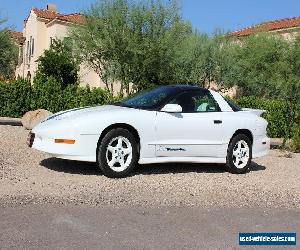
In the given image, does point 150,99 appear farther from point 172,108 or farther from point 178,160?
point 178,160

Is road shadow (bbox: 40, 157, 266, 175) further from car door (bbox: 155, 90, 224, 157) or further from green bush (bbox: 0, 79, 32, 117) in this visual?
green bush (bbox: 0, 79, 32, 117)

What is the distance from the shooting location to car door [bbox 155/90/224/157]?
7.90 metres

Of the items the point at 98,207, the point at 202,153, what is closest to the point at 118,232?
the point at 98,207

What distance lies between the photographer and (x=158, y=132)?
783cm

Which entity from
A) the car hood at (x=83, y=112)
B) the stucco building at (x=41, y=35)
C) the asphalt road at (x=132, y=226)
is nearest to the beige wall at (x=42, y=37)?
the stucco building at (x=41, y=35)

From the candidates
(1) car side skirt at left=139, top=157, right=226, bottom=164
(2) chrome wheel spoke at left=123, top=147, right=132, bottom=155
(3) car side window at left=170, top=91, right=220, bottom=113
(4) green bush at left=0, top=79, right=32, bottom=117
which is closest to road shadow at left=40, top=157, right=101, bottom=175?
(2) chrome wheel spoke at left=123, top=147, right=132, bottom=155

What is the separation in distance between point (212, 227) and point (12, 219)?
207 cm

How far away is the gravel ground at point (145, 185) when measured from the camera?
6.15 m

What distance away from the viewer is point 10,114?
66.3 feet

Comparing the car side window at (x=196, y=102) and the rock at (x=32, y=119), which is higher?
the car side window at (x=196, y=102)

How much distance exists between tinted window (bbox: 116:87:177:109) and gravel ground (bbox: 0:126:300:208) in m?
1.11

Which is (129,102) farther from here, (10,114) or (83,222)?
→ (10,114)

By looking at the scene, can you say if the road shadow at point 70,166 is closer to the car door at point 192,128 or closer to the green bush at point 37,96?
the car door at point 192,128

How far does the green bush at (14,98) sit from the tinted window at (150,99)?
12.4 metres
